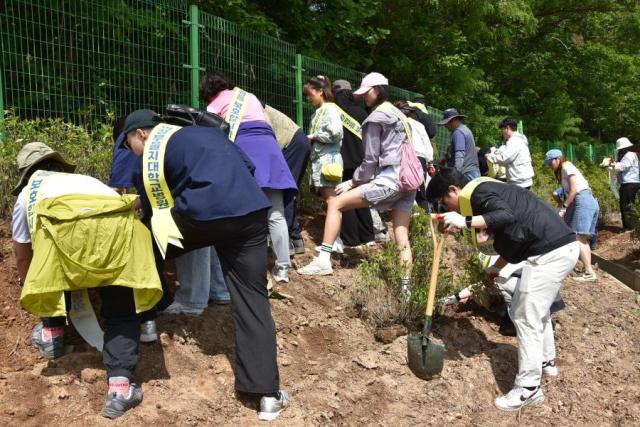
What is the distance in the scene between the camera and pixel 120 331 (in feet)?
11.7

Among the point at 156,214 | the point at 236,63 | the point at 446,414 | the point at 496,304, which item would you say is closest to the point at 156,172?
the point at 156,214

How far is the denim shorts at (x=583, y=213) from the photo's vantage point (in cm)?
Answer: 758

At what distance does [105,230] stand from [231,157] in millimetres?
771

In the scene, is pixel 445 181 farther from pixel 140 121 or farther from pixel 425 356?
pixel 140 121

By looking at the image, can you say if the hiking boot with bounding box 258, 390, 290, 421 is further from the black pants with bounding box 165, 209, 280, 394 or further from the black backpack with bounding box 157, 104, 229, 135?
the black backpack with bounding box 157, 104, 229, 135

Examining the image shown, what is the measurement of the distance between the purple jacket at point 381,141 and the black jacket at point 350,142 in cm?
98

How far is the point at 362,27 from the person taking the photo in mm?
11031

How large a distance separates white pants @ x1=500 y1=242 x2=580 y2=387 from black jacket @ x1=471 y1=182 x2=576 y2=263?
2.8 inches

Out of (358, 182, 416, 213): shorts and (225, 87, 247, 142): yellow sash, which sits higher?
(225, 87, 247, 142): yellow sash

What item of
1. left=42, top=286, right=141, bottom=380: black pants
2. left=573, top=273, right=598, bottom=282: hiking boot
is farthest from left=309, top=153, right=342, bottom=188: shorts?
left=573, top=273, right=598, bottom=282: hiking boot

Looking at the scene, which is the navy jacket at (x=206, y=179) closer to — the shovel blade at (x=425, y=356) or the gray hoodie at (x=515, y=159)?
the shovel blade at (x=425, y=356)

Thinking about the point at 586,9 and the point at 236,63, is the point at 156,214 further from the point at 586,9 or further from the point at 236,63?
the point at 586,9

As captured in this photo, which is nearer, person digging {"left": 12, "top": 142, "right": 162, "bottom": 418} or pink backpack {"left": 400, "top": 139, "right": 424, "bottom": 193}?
person digging {"left": 12, "top": 142, "right": 162, "bottom": 418}

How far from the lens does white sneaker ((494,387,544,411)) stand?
4.44 metres
